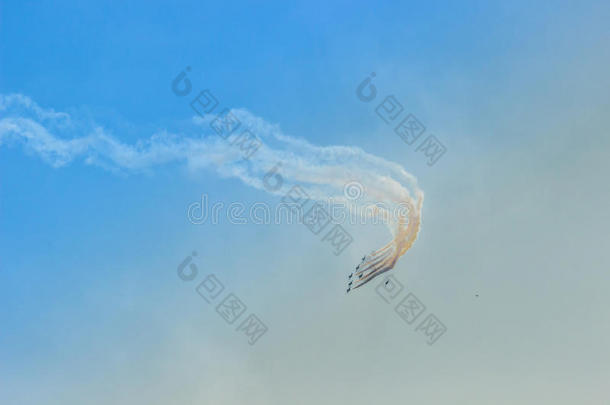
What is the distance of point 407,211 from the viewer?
70312mm

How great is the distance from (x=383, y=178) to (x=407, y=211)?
390cm

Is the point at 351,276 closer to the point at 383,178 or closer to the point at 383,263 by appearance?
the point at 383,263

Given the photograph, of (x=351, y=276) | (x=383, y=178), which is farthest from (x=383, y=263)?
(x=383, y=178)

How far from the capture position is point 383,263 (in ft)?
234

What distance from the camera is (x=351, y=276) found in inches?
2844

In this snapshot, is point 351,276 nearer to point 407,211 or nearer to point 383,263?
point 383,263

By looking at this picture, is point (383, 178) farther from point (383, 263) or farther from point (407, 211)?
point (383, 263)

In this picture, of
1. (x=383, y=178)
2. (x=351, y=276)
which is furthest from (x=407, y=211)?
(x=351, y=276)

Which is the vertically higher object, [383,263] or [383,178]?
[383,178]

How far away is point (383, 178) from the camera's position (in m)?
69.7

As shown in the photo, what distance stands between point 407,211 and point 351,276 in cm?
835

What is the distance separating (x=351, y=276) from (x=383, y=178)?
10113 millimetres

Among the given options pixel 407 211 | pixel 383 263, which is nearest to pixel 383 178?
pixel 407 211
